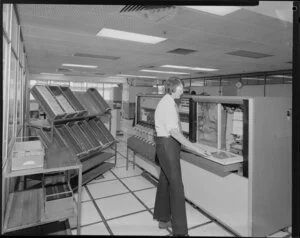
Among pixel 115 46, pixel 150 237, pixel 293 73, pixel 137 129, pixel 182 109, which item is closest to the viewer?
pixel 150 237

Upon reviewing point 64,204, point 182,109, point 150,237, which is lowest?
point 64,204

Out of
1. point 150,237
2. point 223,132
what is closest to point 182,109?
point 223,132

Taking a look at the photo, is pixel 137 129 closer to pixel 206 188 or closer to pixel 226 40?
pixel 206 188

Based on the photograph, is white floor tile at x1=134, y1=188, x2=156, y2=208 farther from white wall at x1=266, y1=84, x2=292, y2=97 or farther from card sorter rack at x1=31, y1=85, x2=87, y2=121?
white wall at x1=266, y1=84, x2=292, y2=97

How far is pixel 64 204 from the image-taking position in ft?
6.82

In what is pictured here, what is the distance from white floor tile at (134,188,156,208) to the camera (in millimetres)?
2957

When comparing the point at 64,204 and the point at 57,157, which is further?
the point at 57,157

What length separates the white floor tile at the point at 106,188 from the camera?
10.6ft

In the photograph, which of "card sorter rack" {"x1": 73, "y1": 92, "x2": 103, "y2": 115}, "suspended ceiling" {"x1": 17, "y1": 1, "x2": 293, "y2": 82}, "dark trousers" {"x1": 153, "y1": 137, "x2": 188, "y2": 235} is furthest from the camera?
"card sorter rack" {"x1": 73, "y1": 92, "x2": 103, "y2": 115}

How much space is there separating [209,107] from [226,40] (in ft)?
8.25

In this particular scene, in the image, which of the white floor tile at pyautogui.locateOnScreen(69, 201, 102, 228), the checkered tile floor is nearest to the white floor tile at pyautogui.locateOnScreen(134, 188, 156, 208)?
the checkered tile floor

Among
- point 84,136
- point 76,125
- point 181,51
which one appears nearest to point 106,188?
point 84,136

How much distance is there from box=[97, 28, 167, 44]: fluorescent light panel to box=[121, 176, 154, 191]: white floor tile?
278 centimetres

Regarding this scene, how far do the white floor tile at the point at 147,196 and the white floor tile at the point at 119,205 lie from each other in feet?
0.29
